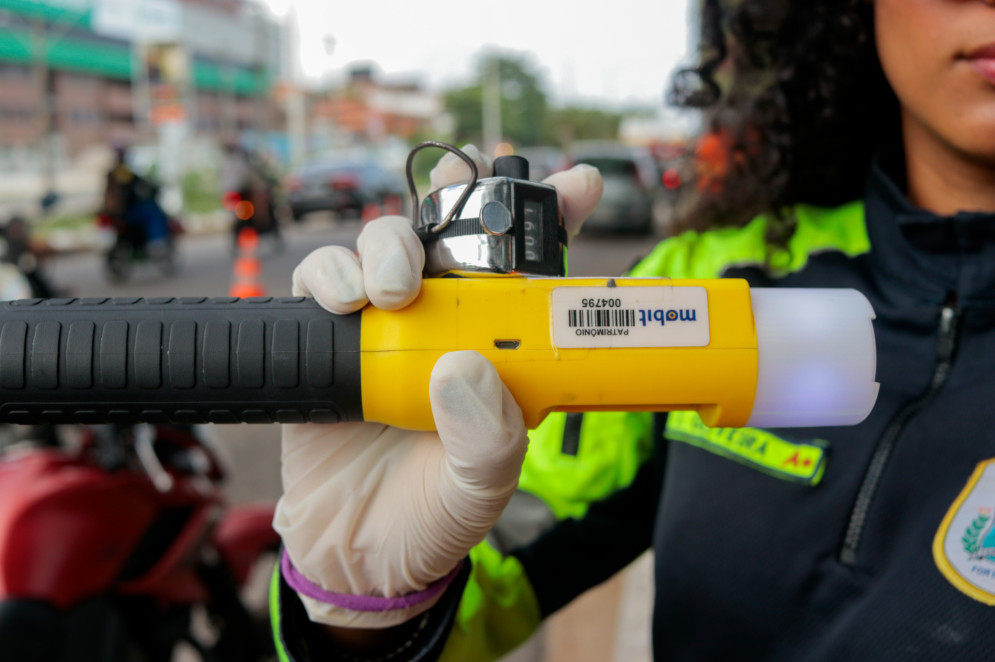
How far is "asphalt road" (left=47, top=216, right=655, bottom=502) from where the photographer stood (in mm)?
4332

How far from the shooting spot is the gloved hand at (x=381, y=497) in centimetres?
90

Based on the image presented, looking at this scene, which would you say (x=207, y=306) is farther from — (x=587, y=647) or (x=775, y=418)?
(x=587, y=647)

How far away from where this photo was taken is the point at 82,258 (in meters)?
12.4

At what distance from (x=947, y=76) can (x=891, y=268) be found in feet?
0.99

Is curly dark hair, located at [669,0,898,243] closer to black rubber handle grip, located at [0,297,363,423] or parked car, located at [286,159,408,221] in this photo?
black rubber handle grip, located at [0,297,363,423]

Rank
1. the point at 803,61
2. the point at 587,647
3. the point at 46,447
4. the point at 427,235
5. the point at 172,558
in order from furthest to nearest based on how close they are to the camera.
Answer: the point at 587,647 → the point at 46,447 → the point at 172,558 → the point at 803,61 → the point at 427,235

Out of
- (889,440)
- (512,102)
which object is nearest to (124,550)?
(889,440)

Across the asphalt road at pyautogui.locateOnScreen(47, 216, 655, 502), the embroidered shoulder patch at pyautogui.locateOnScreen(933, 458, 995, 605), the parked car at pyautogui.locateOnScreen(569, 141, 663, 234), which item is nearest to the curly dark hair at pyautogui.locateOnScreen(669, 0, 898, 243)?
the embroidered shoulder patch at pyautogui.locateOnScreen(933, 458, 995, 605)

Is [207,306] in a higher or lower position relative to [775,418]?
higher

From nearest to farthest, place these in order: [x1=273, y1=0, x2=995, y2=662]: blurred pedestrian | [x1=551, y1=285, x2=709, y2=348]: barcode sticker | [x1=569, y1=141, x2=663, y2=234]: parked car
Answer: [x1=551, y1=285, x2=709, y2=348]: barcode sticker → [x1=273, y1=0, x2=995, y2=662]: blurred pedestrian → [x1=569, y1=141, x2=663, y2=234]: parked car

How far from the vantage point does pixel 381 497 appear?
1.02m

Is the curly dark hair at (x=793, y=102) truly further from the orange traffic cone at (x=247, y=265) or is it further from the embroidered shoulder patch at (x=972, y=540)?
the orange traffic cone at (x=247, y=265)

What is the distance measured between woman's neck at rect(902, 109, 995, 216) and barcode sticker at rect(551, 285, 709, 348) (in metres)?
0.61

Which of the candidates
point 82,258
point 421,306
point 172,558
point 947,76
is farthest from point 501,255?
point 82,258
